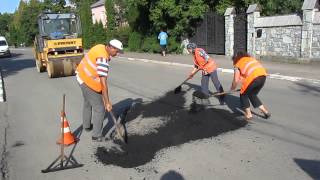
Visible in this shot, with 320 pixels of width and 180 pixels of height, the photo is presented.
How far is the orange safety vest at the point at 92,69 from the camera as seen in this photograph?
670 cm

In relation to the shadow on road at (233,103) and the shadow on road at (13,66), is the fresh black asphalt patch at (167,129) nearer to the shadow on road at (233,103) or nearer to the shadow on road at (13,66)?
the shadow on road at (233,103)

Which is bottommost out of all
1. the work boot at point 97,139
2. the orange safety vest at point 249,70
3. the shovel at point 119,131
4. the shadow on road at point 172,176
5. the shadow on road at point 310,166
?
the shadow on road at point 172,176

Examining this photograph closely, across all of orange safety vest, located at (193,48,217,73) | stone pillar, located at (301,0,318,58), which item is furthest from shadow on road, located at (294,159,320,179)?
stone pillar, located at (301,0,318,58)

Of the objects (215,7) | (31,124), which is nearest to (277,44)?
(215,7)

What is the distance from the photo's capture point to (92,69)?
6.78 metres

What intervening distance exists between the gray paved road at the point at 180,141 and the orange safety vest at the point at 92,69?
3.21 ft

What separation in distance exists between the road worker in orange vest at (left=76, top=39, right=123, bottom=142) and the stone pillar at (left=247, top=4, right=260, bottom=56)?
13.4 metres

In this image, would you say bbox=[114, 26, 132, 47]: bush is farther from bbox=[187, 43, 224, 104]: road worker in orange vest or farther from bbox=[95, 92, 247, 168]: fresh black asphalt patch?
bbox=[187, 43, 224, 104]: road worker in orange vest

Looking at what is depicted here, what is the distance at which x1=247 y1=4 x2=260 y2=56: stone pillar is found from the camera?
19.0 meters

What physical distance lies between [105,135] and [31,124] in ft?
6.94

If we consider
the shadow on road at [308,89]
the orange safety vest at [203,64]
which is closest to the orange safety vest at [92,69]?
the orange safety vest at [203,64]

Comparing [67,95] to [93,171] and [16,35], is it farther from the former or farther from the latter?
[16,35]

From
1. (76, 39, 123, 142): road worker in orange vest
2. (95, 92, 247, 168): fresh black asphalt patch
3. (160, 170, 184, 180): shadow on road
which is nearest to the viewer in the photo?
(160, 170, 184, 180): shadow on road

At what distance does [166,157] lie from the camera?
5988 millimetres
